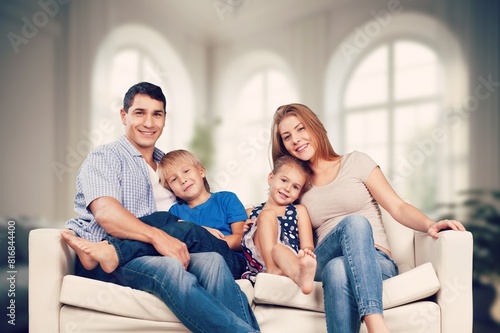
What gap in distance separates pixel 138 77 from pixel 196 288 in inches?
133

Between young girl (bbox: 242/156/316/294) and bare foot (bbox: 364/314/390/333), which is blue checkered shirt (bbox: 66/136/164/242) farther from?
bare foot (bbox: 364/314/390/333)

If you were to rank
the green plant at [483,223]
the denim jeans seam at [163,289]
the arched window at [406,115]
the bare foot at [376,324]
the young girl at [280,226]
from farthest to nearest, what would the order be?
the arched window at [406,115]
the green plant at [483,223]
the young girl at [280,226]
the denim jeans seam at [163,289]
the bare foot at [376,324]

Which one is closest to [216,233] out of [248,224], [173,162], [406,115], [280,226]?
[248,224]

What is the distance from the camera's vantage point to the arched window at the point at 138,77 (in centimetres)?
466

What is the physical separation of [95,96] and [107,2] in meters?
0.80

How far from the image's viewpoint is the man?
1.84 m

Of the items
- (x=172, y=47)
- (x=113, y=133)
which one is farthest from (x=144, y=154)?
(x=172, y=47)

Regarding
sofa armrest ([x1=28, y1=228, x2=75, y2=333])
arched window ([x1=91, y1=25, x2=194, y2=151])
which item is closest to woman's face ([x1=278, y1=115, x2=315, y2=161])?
sofa armrest ([x1=28, y1=228, x2=75, y2=333])

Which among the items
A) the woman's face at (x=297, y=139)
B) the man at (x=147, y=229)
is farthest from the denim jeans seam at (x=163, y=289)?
the woman's face at (x=297, y=139)

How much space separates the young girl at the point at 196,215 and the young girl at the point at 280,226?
6cm

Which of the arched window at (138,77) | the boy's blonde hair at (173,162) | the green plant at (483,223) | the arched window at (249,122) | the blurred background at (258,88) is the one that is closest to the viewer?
the boy's blonde hair at (173,162)

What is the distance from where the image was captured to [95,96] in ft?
15.2

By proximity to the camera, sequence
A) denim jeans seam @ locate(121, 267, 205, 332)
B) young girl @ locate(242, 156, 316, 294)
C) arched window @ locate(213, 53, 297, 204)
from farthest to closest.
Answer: arched window @ locate(213, 53, 297, 204) → young girl @ locate(242, 156, 316, 294) → denim jeans seam @ locate(121, 267, 205, 332)

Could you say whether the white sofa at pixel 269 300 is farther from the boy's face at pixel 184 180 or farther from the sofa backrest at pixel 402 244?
the boy's face at pixel 184 180
